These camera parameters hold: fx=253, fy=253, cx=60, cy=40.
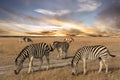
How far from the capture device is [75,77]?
14.9m

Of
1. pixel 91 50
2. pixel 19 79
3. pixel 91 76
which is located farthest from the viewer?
pixel 91 50

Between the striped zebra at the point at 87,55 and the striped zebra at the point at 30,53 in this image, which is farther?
the striped zebra at the point at 30,53

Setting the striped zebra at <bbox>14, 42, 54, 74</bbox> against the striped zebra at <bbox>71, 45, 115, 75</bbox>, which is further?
the striped zebra at <bbox>14, 42, 54, 74</bbox>

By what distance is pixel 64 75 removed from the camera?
15594 mm

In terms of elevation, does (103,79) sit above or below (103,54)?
below

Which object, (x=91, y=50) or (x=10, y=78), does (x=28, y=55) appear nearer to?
(x=10, y=78)

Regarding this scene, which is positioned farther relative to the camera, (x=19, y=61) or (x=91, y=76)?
(x=19, y=61)

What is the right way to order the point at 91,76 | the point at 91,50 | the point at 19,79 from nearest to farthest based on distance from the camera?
the point at 19,79 < the point at 91,76 < the point at 91,50

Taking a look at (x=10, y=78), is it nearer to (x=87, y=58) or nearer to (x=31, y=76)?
(x=31, y=76)

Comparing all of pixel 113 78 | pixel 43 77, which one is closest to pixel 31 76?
pixel 43 77

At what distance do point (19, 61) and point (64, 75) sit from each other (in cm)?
311

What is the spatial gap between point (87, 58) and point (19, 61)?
14.4 feet

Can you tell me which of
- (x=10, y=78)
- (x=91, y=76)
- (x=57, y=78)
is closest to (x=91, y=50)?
(x=91, y=76)

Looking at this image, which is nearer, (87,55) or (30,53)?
(87,55)
